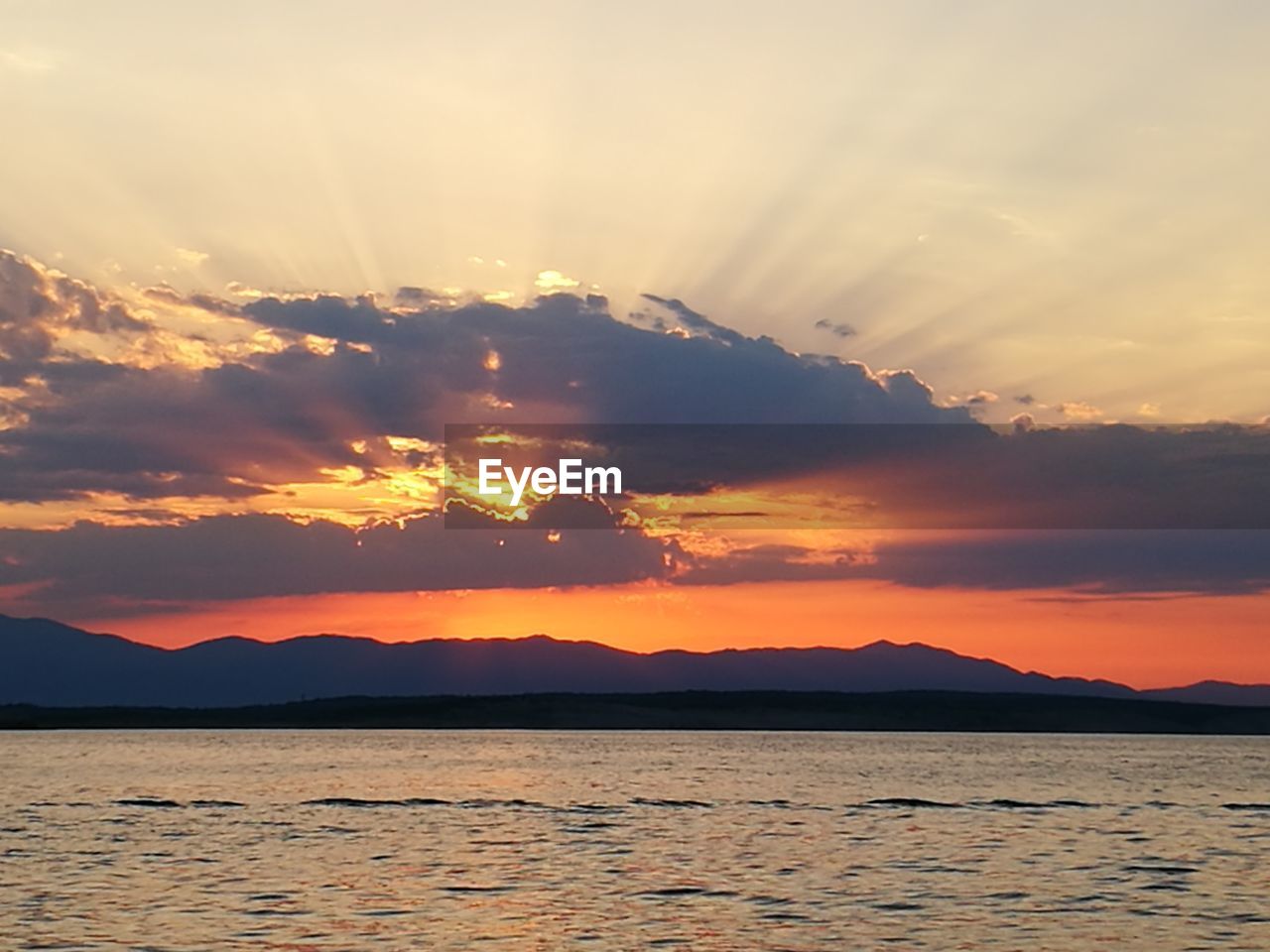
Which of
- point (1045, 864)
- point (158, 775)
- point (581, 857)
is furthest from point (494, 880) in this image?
point (158, 775)

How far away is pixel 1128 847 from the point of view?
87250 millimetres

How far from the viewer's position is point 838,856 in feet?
261

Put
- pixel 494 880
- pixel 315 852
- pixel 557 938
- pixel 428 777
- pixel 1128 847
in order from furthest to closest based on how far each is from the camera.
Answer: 1. pixel 428 777
2. pixel 1128 847
3. pixel 315 852
4. pixel 494 880
5. pixel 557 938

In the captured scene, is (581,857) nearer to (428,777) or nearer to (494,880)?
(494,880)

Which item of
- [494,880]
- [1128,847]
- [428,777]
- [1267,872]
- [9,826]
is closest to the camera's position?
[494,880]

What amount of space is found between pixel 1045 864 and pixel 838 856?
10553 millimetres

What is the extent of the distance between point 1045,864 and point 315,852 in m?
37.8

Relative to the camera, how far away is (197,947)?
1898 inches

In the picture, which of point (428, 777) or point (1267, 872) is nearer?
point (1267, 872)

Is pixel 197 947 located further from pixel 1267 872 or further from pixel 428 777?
pixel 428 777

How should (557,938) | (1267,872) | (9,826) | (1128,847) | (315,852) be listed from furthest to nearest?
1. (9,826)
2. (1128,847)
3. (315,852)
4. (1267,872)
5. (557,938)

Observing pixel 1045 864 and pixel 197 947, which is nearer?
pixel 197 947

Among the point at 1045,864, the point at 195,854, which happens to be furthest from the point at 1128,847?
the point at 195,854

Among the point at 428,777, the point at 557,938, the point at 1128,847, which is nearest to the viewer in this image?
the point at 557,938
